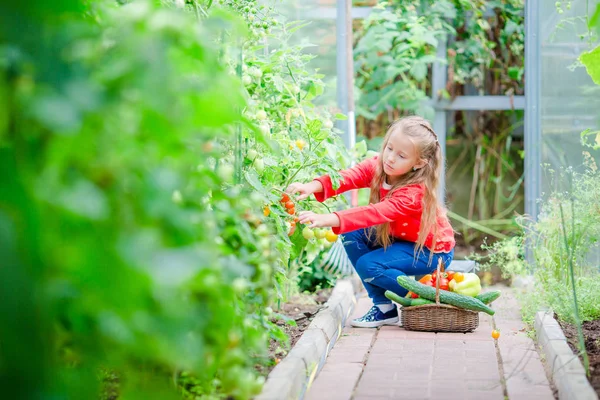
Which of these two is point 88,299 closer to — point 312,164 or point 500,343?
point 312,164

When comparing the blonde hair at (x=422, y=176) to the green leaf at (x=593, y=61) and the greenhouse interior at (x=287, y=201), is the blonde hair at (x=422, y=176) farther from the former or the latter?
the green leaf at (x=593, y=61)

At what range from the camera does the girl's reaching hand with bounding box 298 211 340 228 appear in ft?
11.6

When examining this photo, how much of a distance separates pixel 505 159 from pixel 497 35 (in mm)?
1101

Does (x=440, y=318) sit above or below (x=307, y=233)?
below

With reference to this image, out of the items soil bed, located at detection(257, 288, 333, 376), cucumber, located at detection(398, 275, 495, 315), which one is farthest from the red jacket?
soil bed, located at detection(257, 288, 333, 376)

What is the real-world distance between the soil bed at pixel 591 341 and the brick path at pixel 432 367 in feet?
0.54

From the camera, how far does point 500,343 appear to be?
376 cm

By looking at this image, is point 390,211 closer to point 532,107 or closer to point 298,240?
point 298,240

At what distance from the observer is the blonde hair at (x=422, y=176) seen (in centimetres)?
407

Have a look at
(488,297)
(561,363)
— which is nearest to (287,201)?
(488,297)

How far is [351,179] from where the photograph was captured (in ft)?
13.9

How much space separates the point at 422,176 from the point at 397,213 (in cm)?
28

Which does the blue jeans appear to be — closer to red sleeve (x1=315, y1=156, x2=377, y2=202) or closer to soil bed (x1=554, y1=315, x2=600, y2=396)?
red sleeve (x1=315, y1=156, x2=377, y2=202)

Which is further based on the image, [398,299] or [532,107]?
[532,107]
